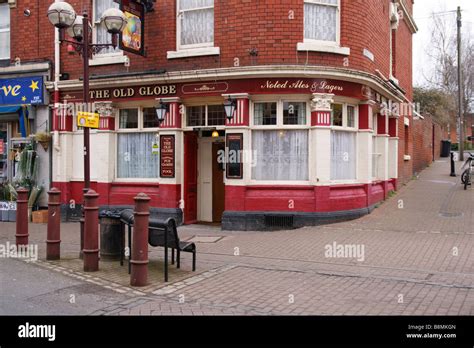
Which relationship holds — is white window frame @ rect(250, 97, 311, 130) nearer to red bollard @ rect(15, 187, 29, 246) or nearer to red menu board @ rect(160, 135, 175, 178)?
red menu board @ rect(160, 135, 175, 178)

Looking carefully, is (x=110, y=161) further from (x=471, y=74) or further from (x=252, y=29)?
(x=471, y=74)

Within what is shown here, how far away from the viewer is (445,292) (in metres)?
6.99

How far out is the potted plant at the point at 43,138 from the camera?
15219 mm

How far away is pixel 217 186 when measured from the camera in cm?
1434

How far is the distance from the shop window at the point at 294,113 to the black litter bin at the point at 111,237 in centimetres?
558

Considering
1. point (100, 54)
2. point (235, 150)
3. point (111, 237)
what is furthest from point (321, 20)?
point (111, 237)

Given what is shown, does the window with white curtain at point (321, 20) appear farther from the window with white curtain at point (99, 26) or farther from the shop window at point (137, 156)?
the window with white curtain at point (99, 26)

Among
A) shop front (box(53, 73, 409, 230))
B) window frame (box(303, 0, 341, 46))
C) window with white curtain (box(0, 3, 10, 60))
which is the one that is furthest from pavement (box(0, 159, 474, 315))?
window with white curtain (box(0, 3, 10, 60))

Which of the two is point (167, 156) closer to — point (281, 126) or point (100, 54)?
point (281, 126)

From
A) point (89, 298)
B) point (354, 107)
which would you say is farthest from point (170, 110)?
point (89, 298)

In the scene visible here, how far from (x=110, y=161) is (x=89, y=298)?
8.36m

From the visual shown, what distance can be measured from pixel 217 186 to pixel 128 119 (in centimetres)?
329

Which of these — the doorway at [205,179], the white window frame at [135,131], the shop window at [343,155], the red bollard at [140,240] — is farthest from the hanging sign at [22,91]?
the red bollard at [140,240]

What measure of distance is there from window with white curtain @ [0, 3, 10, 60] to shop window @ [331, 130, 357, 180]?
11047mm
